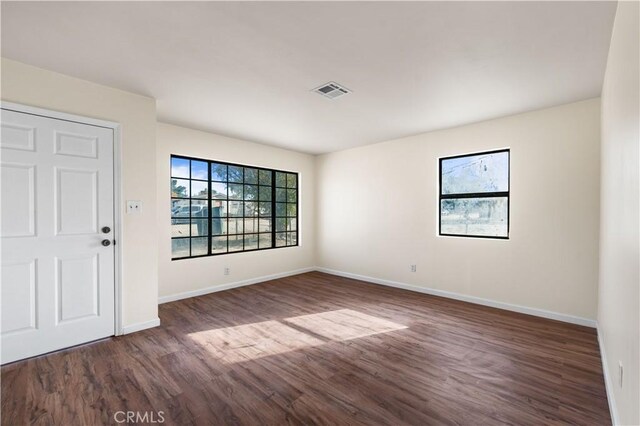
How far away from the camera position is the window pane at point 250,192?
5.25 meters

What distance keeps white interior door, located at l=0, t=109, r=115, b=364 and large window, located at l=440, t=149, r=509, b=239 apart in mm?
4407

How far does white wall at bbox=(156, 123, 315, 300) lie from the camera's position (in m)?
4.16

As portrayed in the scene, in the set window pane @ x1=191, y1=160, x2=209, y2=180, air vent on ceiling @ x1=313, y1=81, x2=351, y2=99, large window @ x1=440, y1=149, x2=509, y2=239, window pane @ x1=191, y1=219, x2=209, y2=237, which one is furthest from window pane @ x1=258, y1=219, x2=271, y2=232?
large window @ x1=440, y1=149, x2=509, y2=239

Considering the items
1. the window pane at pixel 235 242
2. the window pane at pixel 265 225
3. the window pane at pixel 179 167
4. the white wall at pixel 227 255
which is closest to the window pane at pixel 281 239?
the white wall at pixel 227 255

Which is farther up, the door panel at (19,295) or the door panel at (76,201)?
the door panel at (76,201)

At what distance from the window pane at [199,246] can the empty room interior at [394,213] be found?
45 mm

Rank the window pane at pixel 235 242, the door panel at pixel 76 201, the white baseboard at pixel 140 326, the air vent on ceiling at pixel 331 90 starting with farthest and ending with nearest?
the window pane at pixel 235 242 < the white baseboard at pixel 140 326 < the air vent on ceiling at pixel 331 90 < the door panel at pixel 76 201

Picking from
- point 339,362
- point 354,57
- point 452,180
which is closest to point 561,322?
point 452,180

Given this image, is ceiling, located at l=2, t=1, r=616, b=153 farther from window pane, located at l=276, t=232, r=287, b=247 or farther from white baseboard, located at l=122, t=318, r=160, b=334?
window pane, located at l=276, t=232, r=287, b=247

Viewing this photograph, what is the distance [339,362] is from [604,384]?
198 cm

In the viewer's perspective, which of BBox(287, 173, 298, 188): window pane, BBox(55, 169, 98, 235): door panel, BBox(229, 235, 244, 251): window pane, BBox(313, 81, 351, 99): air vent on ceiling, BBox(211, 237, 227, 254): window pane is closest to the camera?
BBox(55, 169, 98, 235): door panel

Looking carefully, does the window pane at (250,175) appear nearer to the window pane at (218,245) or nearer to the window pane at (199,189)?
the window pane at (199,189)

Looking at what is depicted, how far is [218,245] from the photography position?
15.8 feet

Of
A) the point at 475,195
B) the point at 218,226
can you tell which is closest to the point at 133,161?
the point at 218,226
